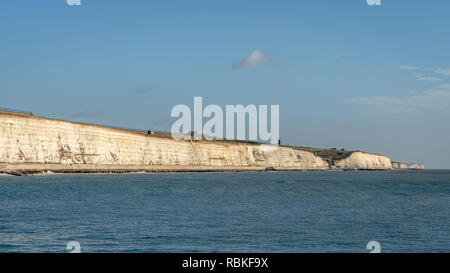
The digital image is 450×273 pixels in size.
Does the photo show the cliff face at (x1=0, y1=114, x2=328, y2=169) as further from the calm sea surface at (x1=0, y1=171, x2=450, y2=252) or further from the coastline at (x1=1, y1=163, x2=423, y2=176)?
the calm sea surface at (x1=0, y1=171, x2=450, y2=252)

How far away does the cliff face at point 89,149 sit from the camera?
83812 mm

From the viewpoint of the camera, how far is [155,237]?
20.9 metres

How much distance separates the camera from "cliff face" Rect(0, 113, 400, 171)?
83.8 metres

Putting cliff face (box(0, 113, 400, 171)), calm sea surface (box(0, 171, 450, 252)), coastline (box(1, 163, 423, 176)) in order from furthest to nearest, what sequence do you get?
cliff face (box(0, 113, 400, 171)) < coastline (box(1, 163, 423, 176)) < calm sea surface (box(0, 171, 450, 252))

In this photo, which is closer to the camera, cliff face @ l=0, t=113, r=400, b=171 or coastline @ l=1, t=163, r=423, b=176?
coastline @ l=1, t=163, r=423, b=176

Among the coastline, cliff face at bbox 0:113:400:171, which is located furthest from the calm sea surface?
cliff face at bbox 0:113:400:171

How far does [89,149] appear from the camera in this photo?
338 ft

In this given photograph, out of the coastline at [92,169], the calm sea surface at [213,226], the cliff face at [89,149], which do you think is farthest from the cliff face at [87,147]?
the calm sea surface at [213,226]

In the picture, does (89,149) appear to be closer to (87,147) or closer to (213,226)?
(87,147)
